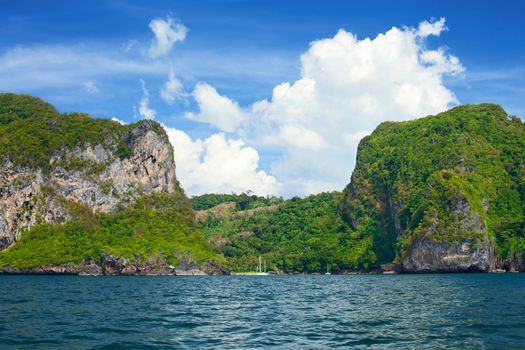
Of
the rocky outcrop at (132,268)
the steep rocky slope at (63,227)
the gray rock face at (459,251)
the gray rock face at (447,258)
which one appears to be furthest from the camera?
the steep rocky slope at (63,227)

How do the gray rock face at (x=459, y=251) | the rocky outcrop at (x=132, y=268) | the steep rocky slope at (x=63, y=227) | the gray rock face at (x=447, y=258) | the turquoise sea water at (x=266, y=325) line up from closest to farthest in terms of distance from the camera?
1. the turquoise sea water at (x=266, y=325)
2. the gray rock face at (x=447, y=258)
3. the gray rock face at (x=459, y=251)
4. the rocky outcrop at (x=132, y=268)
5. the steep rocky slope at (x=63, y=227)

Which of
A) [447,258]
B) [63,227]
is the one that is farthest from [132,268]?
[447,258]

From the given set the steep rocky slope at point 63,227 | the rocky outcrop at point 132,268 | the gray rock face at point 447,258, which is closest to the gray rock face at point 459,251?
the gray rock face at point 447,258

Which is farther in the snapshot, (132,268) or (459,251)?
(132,268)

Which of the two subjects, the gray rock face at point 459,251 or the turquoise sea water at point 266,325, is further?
the gray rock face at point 459,251

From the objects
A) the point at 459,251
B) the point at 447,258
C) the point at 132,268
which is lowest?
the point at 132,268

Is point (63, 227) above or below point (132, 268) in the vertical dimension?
above

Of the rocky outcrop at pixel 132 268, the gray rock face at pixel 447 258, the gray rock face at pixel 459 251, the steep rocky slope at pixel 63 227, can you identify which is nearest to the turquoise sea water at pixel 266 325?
the gray rock face at pixel 447 258

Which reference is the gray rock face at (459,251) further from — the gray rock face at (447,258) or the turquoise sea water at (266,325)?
the turquoise sea water at (266,325)

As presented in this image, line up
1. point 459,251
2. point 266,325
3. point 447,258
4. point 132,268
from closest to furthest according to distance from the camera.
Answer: point 266,325 → point 459,251 → point 447,258 → point 132,268

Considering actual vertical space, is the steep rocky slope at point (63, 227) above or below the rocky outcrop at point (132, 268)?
above

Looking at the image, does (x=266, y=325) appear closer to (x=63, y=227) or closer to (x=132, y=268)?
(x=132, y=268)

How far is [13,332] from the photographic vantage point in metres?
30.5

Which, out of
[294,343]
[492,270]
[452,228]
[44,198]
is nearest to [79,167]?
[44,198]
